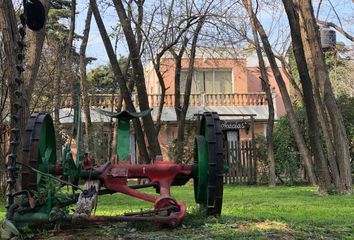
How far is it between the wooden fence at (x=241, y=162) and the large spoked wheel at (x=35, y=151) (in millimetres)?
16343

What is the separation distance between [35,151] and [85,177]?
1.99 feet

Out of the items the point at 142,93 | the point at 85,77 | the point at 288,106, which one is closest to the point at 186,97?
the point at 85,77

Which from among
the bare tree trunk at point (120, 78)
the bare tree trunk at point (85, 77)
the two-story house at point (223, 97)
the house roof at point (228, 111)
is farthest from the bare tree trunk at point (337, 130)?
the house roof at point (228, 111)

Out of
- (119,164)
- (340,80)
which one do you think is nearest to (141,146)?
(119,164)

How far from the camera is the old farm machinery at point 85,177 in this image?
462 centimetres

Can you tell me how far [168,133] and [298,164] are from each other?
10.3 m

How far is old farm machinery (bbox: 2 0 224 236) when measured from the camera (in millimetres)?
4617

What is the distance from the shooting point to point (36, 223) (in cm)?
468

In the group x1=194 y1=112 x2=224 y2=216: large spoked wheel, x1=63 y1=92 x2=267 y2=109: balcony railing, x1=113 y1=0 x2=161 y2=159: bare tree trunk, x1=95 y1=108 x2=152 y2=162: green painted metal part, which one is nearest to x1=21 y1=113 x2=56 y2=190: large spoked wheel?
x1=95 y1=108 x2=152 y2=162: green painted metal part

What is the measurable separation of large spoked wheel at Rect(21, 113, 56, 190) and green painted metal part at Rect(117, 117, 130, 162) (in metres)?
0.81

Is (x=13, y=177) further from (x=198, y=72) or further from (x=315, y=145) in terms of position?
(x=198, y=72)

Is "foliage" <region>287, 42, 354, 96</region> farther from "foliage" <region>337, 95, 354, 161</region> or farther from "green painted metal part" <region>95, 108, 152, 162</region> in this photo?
"green painted metal part" <region>95, 108, 152, 162</region>

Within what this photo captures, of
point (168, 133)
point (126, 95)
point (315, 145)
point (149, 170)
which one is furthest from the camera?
point (168, 133)

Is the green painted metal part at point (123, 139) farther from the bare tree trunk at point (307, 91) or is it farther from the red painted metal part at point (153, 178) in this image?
the bare tree trunk at point (307, 91)
